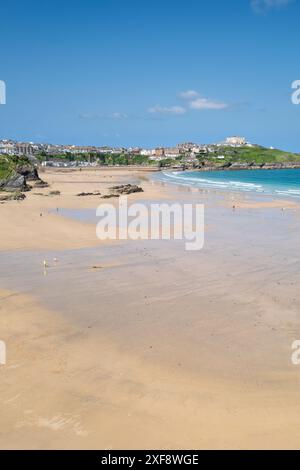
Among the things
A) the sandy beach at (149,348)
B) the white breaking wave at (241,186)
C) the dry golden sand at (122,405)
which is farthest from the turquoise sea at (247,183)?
the dry golden sand at (122,405)

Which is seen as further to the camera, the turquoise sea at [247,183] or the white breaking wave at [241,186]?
the turquoise sea at [247,183]

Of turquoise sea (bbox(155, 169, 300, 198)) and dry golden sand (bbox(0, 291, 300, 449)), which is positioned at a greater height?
turquoise sea (bbox(155, 169, 300, 198))

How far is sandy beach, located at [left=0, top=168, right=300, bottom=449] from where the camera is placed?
21.7 feet

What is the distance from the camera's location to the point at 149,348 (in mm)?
9258

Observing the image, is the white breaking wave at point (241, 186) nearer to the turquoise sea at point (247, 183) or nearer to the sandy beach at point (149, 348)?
the turquoise sea at point (247, 183)

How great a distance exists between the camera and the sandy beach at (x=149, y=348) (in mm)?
6605

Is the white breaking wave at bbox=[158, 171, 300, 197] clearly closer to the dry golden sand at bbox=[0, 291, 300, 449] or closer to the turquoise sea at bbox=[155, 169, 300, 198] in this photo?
the turquoise sea at bbox=[155, 169, 300, 198]

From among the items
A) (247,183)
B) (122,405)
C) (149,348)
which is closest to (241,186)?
(247,183)

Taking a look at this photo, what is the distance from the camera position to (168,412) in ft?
22.9

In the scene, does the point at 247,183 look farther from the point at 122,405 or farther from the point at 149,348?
the point at 122,405

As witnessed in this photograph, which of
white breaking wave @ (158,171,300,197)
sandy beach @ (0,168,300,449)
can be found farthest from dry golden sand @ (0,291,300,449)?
white breaking wave @ (158,171,300,197)

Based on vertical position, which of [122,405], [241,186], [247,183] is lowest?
[122,405]

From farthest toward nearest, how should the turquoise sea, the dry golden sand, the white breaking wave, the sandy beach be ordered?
the turquoise sea < the white breaking wave < the sandy beach < the dry golden sand

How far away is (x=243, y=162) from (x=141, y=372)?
17649 cm
